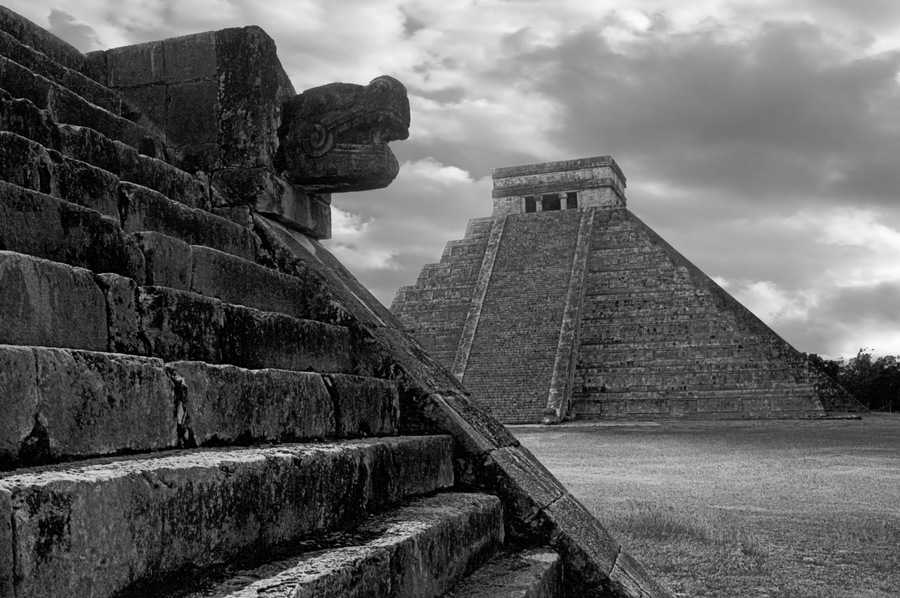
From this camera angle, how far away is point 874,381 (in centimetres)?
3816

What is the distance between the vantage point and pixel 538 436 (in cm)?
1780

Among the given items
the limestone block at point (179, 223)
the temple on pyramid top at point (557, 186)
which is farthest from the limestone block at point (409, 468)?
the temple on pyramid top at point (557, 186)

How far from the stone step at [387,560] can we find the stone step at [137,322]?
632mm

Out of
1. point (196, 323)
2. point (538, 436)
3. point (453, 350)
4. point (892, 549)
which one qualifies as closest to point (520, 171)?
point (453, 350)

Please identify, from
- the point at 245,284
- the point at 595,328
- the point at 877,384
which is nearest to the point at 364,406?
the point at 245,284

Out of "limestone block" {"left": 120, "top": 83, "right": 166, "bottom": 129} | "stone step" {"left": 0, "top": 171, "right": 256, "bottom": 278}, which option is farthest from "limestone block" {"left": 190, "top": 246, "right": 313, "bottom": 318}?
"limestone block" {"left": 120, "top": 83, "right": 166, "bottom": 129}

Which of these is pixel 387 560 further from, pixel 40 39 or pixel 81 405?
pixel 40 39

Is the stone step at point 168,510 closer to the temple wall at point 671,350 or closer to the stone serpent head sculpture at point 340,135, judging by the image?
the stone serpent head sculpture at point 340,135

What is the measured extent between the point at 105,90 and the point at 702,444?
39.3 ft

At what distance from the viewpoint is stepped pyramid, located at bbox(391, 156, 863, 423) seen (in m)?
26.2

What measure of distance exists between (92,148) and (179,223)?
1.27ft

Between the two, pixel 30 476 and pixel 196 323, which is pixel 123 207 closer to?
pixel 196 323

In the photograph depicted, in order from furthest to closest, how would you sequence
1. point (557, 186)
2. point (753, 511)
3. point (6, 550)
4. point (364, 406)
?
point (557, 186), point (753, 511), point (364, 406), point (6, 550)

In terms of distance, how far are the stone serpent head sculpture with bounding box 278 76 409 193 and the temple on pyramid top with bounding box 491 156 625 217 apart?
106 ft
